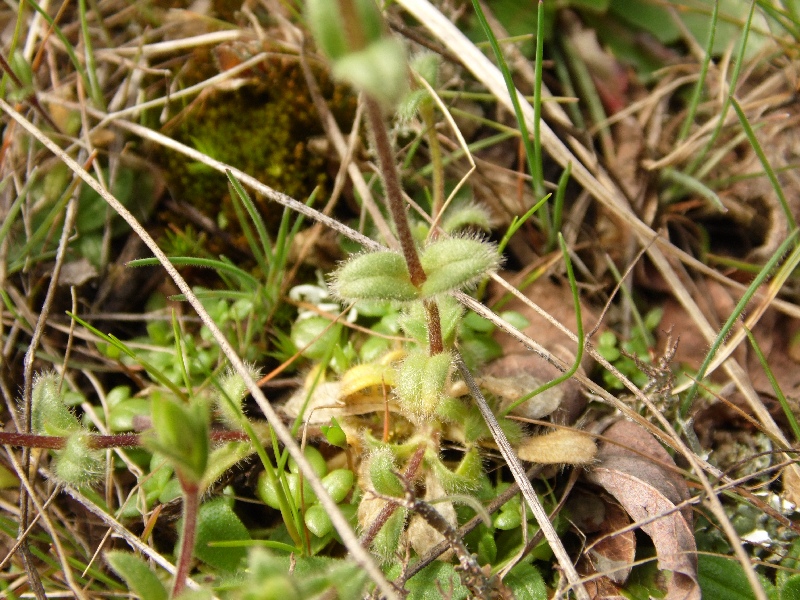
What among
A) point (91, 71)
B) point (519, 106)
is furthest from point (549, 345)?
point (91, 71)

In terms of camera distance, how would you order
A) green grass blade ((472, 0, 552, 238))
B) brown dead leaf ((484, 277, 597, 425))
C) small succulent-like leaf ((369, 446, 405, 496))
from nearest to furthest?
small succulent-like leaf ((369, 446, 405, 496)), green grass blade ((472, 0, 552, 238)), brown dead leaf ((484, 277, 597, 425))

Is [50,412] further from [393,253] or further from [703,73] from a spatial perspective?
[703,73]

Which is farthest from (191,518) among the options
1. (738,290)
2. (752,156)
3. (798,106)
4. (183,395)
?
(798,106)

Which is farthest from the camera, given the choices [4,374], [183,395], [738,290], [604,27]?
[604,27]

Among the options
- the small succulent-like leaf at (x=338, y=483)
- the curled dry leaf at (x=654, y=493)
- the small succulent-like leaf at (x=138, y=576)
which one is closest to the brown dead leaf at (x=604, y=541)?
the curled dry leaf at (x=654, y=493)

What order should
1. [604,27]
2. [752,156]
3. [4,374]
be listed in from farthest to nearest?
[604,27] → [752,156] → [4,374]

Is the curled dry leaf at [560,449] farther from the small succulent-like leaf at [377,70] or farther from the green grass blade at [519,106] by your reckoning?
the small succulent-like leaf at [377,70]

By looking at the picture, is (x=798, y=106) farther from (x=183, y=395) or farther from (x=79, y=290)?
(x=79, y=290)

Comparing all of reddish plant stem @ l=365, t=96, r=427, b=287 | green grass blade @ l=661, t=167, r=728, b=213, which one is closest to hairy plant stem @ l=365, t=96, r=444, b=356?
reddish plant stem @ l=365, t=96, r=427, b=287

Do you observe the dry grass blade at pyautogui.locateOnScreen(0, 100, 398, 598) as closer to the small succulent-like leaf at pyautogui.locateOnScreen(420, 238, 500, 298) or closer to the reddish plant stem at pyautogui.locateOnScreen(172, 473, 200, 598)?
the reddish plant stem at pyautogui.locateOnScreen(172, 473, 200, 598)
